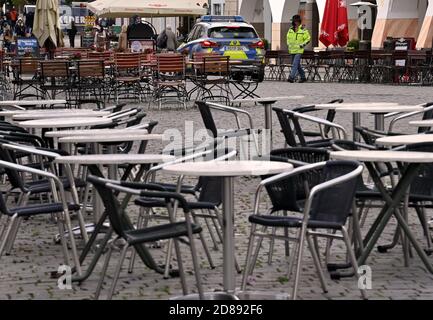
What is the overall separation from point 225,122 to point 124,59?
4.34 m

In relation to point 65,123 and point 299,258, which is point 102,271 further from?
point 65,123

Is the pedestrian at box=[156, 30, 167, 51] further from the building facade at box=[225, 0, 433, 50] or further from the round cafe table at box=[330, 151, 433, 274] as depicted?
the round cafe table at box=[330, 151, 433, 274]

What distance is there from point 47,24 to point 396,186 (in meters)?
19.4

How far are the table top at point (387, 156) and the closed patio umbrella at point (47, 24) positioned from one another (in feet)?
61.7

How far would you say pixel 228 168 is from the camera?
6699mm

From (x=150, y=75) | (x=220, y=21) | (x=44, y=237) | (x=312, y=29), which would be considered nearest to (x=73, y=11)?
(x=312, y=29)

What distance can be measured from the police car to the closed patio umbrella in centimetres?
345

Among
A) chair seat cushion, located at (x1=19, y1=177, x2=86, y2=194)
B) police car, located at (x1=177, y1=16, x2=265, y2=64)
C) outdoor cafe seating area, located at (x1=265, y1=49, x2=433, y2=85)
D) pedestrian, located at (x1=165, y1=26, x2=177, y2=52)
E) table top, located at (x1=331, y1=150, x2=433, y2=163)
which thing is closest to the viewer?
table top, located at (x1=331, y1=150, x2=433, y2=163)

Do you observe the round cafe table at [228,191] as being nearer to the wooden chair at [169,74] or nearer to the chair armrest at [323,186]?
the chair armrest at [323,186]

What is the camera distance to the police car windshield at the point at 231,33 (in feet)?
93.9

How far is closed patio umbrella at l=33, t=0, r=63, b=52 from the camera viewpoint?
25.9 meters

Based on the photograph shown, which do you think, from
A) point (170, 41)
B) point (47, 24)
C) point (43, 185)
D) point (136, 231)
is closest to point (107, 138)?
point (43, 185)

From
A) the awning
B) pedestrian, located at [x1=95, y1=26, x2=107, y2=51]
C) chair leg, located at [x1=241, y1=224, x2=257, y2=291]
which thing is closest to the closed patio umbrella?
pedestrian, located at [x1=95, y1=26, x2=107, y2=51]
